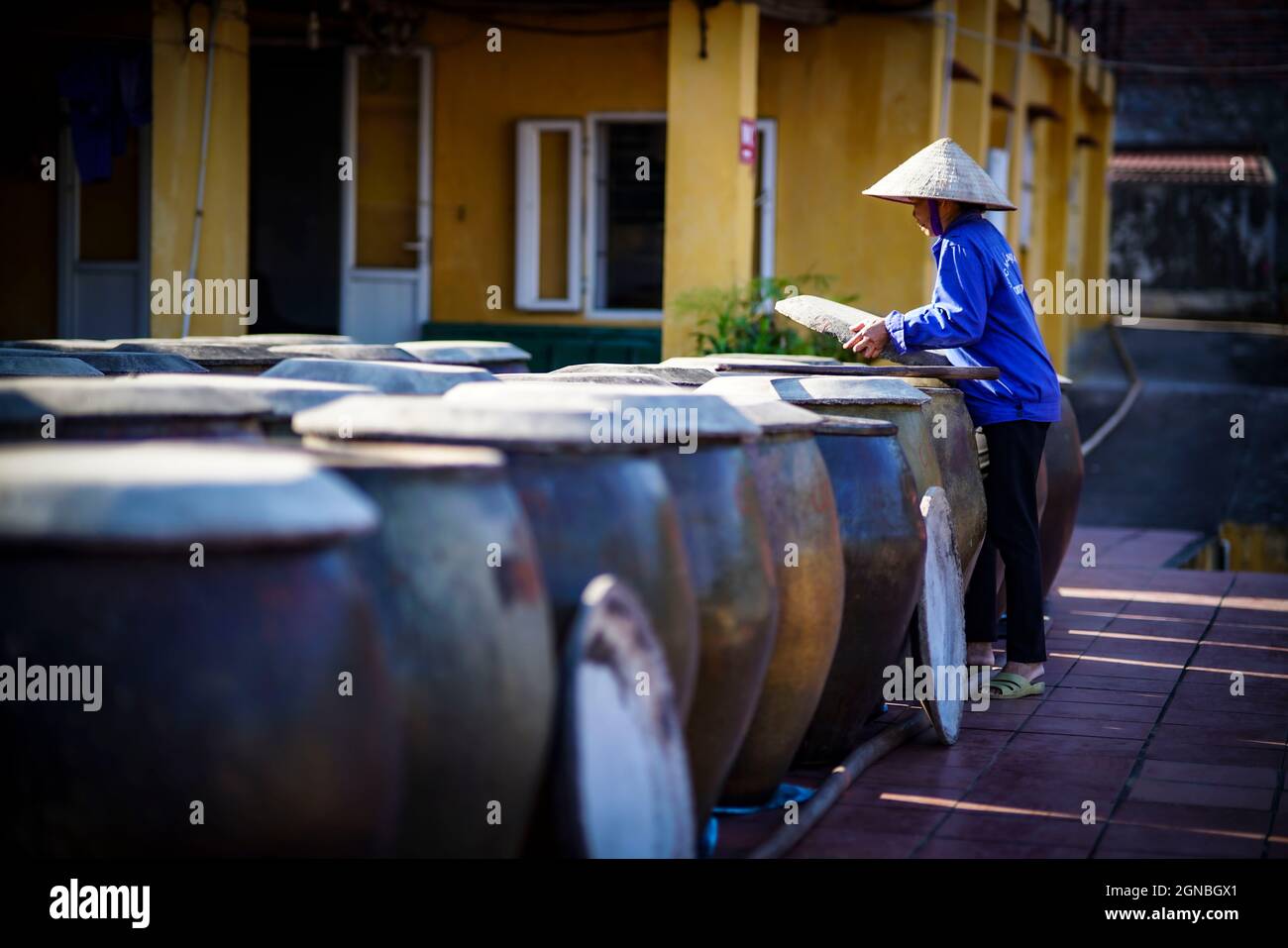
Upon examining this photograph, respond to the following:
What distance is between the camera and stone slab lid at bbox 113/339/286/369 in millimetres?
5980

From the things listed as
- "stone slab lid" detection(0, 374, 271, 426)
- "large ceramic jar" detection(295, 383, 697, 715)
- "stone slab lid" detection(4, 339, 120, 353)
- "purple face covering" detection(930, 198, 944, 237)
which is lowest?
"large ceramic jar" detection(295, 383, 697, 715)

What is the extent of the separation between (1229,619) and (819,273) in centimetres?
513

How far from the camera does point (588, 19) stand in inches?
461

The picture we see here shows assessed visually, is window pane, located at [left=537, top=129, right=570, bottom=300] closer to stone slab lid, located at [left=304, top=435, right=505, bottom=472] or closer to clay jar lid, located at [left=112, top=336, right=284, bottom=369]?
clay jar lid, located at [left=112, top=336, right=284, bottom=369]

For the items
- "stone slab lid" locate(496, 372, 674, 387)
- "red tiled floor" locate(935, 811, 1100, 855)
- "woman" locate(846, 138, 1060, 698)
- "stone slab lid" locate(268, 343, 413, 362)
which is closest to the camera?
"red tiled floor" locate(935, 811, 1100, 855)

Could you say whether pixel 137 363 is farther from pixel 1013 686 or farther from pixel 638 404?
pixel 1013 686

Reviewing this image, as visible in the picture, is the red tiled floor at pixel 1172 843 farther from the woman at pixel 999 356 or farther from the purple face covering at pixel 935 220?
the purple face covering at pixel 935 220

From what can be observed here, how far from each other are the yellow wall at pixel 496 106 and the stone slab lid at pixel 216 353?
569 centimetres

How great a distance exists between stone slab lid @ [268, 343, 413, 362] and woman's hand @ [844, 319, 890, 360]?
5.85ft

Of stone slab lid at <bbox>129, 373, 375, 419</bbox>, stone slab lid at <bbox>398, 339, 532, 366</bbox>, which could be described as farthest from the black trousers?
stone slab lid at <bbox>129, 373, 375, 419</bbox>

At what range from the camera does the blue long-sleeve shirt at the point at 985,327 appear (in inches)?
211

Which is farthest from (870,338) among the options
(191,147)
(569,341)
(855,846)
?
(569,341)

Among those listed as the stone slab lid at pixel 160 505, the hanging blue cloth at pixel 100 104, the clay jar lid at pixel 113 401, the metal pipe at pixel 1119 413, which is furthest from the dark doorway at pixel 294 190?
the stone slab lid at pixel 160 505

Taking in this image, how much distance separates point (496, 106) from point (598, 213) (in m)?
1.08
